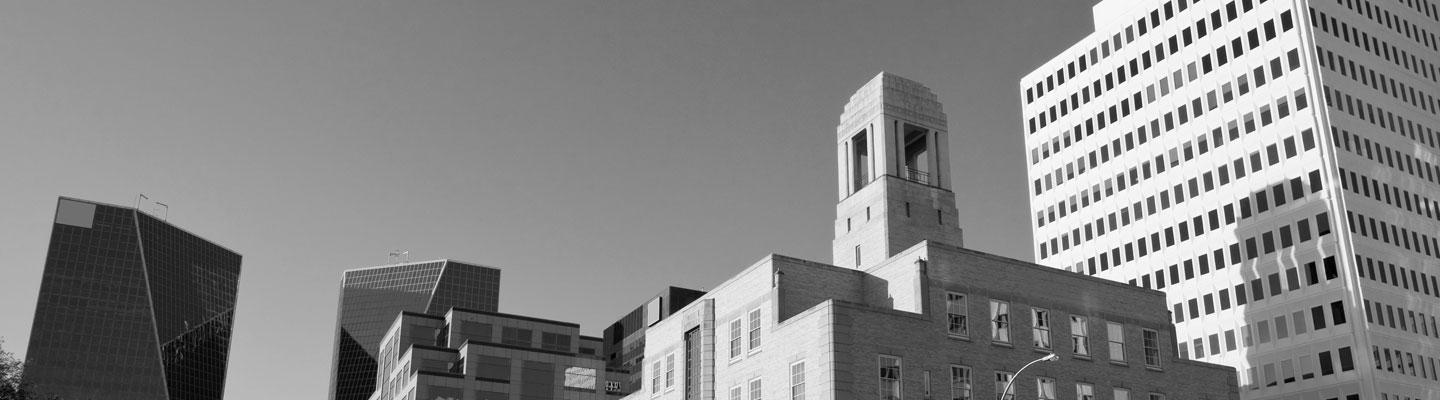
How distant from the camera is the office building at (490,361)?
11756cm

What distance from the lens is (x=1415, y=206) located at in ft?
344

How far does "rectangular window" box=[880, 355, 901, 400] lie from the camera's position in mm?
60750

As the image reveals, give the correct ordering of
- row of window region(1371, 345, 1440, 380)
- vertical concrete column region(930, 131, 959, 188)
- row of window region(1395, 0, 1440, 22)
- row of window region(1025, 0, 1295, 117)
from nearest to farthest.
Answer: vertical concrete column region(930, 131, 959, 188) < row of window region(1371, 345, 1440, 380) < row of window region(1025, 0, 1295, 117) < row of window region(1395, 0, 1440, 22)

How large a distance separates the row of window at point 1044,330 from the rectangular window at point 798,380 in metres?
8.14

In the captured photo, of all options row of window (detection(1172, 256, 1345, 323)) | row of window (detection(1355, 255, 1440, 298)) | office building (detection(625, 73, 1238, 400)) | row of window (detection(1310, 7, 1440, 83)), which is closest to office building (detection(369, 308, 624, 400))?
office building (detection(625, 73, 1238, 400))

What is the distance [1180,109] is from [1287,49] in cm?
1188

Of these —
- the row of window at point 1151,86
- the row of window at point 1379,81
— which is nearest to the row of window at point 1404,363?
the row of window at point 1379,81

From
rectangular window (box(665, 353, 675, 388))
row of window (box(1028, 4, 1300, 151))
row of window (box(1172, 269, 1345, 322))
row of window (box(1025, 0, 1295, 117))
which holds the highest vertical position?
row of window (box(1025, 0, 1295, 117))

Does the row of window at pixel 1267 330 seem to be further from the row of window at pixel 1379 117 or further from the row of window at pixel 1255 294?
the row of window at pixel 1379 117

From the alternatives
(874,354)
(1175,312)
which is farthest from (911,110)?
(1175,312)

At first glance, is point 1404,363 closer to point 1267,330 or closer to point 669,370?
point 1267,330

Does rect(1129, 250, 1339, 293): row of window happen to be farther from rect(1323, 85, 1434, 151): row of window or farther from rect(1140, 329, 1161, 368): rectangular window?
rect(1140, 329, 1161, 368): rectangular window

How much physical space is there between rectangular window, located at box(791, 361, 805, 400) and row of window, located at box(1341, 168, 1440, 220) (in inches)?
2275

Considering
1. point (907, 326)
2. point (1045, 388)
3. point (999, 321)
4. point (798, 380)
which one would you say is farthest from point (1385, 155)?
point (798, 380)
